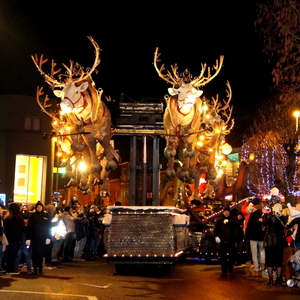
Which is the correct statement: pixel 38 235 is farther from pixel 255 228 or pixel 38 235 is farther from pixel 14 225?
pixel 255 228

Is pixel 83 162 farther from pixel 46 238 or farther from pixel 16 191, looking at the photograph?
pixel 16 191

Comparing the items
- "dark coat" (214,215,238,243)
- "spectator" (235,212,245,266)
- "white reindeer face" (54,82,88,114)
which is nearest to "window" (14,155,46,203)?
"white reindeer face" (54,82,88,114)

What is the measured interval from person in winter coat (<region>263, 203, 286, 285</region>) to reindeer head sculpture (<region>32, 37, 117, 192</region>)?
20.8 ft

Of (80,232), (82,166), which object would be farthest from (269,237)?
(80,232)

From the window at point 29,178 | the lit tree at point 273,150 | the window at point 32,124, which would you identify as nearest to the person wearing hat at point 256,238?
the lit tree at point 273,150

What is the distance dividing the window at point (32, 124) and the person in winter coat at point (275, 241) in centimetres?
3173

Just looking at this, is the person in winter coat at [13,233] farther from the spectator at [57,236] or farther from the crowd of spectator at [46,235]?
the spectator at [57,236]

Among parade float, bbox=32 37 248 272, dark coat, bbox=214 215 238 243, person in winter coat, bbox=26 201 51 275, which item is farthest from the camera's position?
dark coat, bbox=214 215 238 243

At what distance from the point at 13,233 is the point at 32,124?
1159 inches

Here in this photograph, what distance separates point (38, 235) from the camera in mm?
14766

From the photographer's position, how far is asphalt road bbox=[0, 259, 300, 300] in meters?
11.2

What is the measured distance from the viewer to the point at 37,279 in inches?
532

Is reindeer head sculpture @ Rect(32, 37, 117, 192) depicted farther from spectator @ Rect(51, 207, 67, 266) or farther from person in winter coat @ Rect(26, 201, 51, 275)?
person in winter coat @ Rect(26, 201, 51, 275)

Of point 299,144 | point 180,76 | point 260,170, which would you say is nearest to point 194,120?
point 180,76
